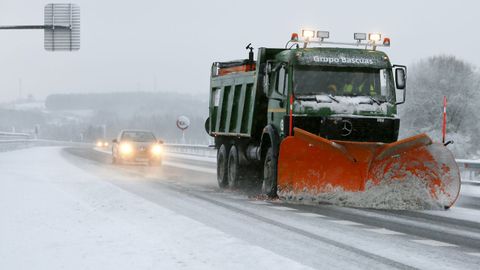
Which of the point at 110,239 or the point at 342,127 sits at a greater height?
the point at 342,127

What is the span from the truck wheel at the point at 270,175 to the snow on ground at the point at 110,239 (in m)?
2.36

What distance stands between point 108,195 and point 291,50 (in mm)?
4351

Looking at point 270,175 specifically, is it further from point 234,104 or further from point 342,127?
point 234,104

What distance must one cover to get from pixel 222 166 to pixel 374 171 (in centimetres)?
624

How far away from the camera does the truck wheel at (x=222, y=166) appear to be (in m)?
18.0

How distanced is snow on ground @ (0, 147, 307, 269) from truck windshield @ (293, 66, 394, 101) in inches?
144

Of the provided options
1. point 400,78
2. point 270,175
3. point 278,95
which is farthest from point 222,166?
point 400,78

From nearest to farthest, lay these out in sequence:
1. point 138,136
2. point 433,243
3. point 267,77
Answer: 1. point 433,243
2. point 267,77
3. point 138,136

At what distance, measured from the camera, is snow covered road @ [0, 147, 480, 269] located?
6.98 m

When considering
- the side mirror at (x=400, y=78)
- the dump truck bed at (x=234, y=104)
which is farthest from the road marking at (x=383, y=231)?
the dump truck bed at (x=234, y=104)

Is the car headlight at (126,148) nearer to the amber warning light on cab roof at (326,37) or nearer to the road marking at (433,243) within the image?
the amber warning light on cab roof at (326,37)

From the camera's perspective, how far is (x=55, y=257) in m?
7.02

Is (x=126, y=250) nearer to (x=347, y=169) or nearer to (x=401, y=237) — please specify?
(x=401, y=237)

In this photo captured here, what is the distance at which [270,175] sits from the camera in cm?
1395
